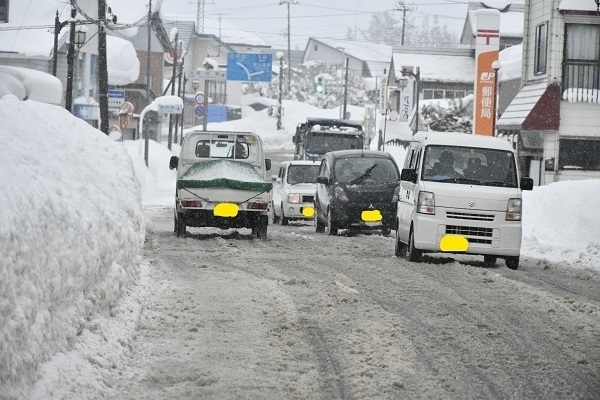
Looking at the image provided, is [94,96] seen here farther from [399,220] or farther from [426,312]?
[426,312]

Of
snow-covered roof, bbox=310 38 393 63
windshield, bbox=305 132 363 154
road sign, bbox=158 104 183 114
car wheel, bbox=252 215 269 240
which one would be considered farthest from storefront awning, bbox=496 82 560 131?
snow-covered roof, bbox=310 38 393 63

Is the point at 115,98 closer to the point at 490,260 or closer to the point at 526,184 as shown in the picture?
the point at 490,260

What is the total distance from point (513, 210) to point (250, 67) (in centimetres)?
4805

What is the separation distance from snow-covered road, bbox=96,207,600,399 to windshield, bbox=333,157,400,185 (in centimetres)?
647

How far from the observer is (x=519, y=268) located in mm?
15195

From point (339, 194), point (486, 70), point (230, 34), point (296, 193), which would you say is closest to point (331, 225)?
point (339, 194)

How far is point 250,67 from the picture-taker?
61.8 meters

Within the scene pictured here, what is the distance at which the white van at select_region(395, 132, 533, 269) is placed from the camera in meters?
14.7

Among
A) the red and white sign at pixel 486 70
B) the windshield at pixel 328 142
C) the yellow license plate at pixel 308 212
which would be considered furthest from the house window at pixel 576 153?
the yellow license plate at pixel 308 212

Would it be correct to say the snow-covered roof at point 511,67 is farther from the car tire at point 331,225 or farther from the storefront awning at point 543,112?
the car tire at point 331,225

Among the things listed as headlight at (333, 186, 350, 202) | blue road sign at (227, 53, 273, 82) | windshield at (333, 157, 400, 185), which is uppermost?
blue road sign at (227, 53, 273, 82)

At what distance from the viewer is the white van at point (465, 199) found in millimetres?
14734

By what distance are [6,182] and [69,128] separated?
587 cm

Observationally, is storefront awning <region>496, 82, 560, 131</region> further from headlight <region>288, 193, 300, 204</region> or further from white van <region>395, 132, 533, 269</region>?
white van <region>395, 132, 533, 269</region>
